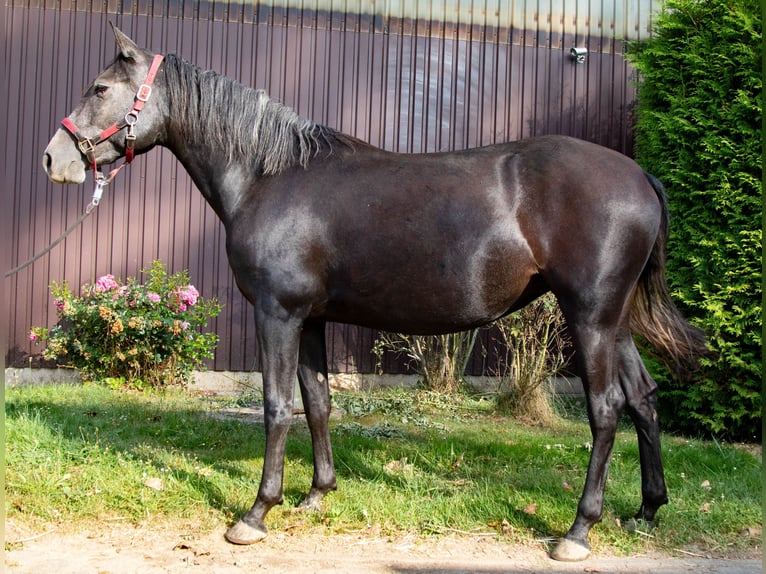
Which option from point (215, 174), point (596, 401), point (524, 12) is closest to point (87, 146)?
point (215, 174)

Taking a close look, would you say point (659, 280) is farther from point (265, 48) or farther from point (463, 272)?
point (265, 48)

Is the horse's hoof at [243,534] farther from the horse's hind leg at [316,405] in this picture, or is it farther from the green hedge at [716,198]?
the green hedge at [716,198]

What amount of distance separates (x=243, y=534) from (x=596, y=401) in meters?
1.85

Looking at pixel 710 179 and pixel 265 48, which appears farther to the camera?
pixel 265 48

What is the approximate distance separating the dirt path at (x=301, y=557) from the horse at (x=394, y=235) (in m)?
0.15

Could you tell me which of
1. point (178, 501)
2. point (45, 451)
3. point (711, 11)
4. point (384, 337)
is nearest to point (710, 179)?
point (711, 11)

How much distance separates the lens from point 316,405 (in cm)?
369

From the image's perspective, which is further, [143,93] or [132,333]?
Result: [132,333]

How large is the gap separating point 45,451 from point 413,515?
2320 mm

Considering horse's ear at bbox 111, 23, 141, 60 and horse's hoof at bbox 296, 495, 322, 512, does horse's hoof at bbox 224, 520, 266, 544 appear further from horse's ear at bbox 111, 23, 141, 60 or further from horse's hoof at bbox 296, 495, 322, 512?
horse's ear at bbox 111, 23, 141, 60

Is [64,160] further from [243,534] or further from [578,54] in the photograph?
[578,54]

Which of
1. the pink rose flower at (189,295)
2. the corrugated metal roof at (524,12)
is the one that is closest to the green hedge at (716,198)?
the corrugated metal roof at (524,12)

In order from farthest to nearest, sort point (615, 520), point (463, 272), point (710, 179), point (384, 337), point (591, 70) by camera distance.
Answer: point (591, 70), point (384, 337), point (710, 179), point (615, 520), point (463, 272)

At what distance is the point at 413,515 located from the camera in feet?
11.3
